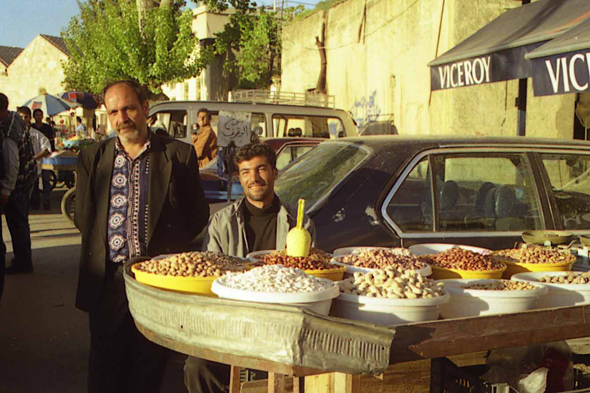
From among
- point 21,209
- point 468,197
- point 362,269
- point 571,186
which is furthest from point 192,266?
point 21,209

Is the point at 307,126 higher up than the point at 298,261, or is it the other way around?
the point at 307,126

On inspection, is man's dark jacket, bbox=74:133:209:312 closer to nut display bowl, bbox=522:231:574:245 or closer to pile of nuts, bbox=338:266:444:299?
pile of nuts, bbox=338:266:444:299

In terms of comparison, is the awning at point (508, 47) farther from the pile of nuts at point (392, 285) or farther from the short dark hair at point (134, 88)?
the pile of nuts at point (392, 285)

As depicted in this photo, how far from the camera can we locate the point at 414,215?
4.34 m

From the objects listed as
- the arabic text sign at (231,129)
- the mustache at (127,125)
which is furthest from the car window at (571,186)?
the arabic text sign at (231,129)

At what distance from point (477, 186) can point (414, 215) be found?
719 mm

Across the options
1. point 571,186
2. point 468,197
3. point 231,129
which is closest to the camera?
point 468,197

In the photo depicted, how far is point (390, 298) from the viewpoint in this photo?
2.17 metres

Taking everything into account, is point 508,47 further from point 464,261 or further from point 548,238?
point 464,261

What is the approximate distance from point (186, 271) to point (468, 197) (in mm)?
2746

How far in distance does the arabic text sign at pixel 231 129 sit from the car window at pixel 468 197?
3.06m

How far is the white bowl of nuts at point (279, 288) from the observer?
2.06 meters

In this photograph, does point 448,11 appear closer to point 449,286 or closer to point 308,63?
point 308,63

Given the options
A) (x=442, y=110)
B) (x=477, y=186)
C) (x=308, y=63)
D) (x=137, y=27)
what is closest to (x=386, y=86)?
(x=442, y=110)
